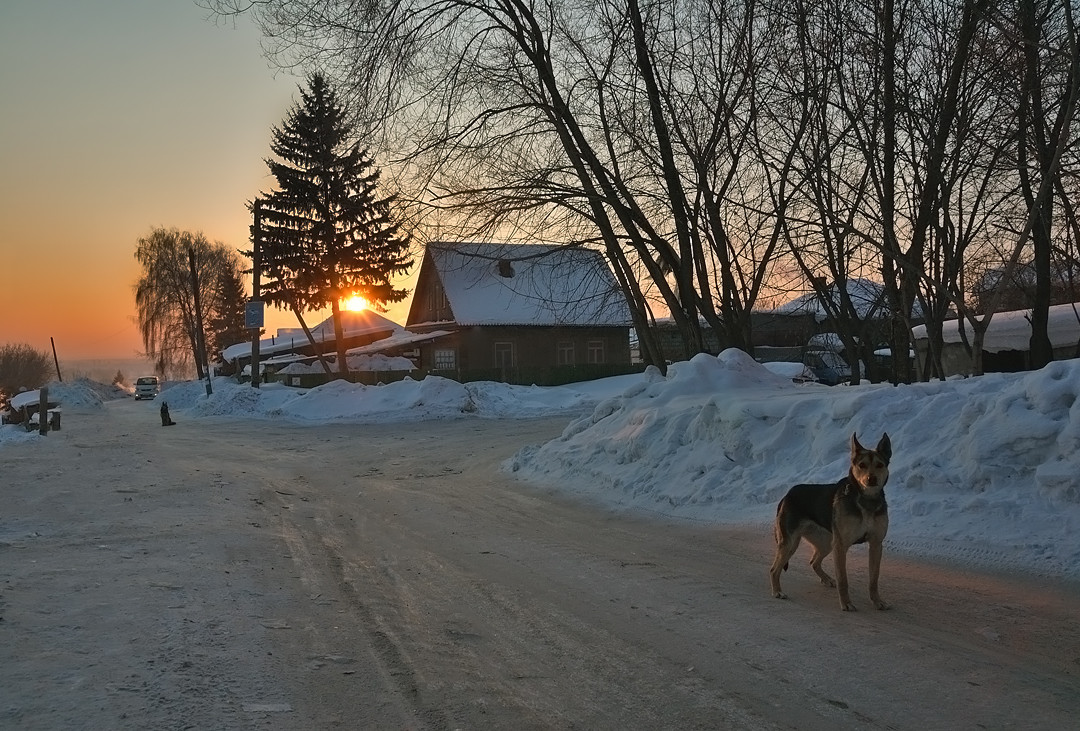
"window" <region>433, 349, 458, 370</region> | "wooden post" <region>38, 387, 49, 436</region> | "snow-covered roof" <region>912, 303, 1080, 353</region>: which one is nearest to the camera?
"wooden post" <region>38, 387, 49, 436</region>

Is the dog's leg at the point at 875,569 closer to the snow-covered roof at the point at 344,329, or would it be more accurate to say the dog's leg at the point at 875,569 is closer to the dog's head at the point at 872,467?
the dog's head at the point at 872,467

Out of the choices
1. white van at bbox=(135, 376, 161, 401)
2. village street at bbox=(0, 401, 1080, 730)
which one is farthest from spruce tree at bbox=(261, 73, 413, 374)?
village street at bbox=(0, 401, 1080, 730)

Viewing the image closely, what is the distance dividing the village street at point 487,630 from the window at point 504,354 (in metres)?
36.9

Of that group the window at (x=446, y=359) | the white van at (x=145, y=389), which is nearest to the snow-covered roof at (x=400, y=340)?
the window at (x=446, y=359)

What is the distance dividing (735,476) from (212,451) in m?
13.2

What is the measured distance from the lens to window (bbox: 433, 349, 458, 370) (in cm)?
4688

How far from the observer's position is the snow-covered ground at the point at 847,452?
7.21 meters

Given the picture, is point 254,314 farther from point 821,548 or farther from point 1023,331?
point 821,548

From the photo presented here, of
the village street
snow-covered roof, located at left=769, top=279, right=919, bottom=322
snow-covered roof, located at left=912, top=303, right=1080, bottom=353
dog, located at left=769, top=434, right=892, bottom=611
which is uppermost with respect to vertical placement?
snow-covered roof, located at left=769, top=279, right=919, bottom=322

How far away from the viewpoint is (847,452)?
31.1 ft

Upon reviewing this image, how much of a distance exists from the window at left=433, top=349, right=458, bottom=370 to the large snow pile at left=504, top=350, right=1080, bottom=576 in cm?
3268

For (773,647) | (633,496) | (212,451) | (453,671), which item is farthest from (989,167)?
(212,451)

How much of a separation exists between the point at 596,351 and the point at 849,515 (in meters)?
44.3

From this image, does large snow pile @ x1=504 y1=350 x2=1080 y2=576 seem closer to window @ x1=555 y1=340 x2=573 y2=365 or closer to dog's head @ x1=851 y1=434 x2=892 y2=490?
dog's head @ x1=851 y1=434 x2=892 y2=490
